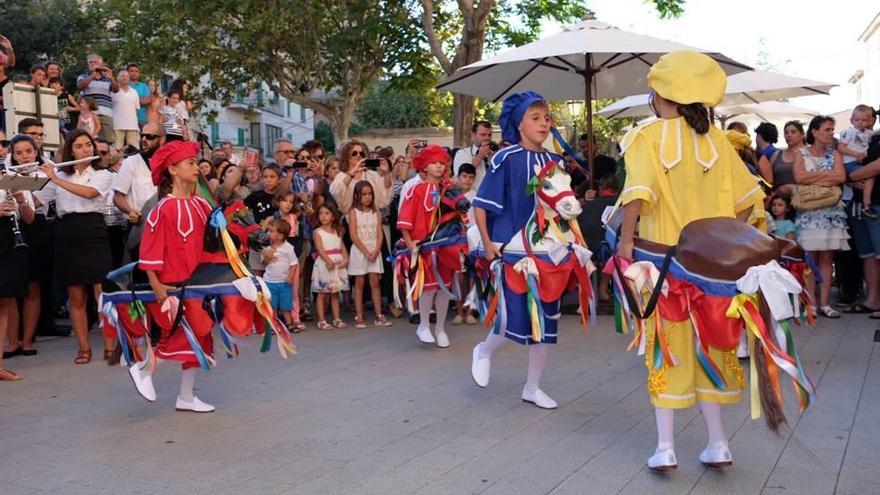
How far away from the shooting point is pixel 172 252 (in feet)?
20.2

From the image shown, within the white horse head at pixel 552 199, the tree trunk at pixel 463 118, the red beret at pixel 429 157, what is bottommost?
the white horse head at pixel 552 199

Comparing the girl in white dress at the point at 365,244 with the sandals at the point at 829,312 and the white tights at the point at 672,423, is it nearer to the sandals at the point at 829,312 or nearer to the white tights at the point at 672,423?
the sandals at the point at 829,312

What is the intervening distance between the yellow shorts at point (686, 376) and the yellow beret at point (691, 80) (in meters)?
1.09

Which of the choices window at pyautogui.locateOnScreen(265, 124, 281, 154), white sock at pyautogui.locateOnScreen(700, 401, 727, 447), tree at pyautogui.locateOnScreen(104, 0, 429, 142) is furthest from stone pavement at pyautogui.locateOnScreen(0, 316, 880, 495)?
window at pyautogui.locateOnScreen(265, 124, 281, 154)

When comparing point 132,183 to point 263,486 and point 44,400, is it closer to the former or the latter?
point 44,400

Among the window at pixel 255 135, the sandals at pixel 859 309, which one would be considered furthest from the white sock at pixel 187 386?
the window at pixel 255 135

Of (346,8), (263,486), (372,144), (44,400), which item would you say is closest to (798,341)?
(263,486)

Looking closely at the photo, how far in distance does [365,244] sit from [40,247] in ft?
10.8

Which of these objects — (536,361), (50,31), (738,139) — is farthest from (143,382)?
(50,31)

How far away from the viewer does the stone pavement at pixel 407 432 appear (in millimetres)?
4734

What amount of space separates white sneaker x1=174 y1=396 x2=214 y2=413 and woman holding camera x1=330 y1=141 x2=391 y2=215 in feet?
15.3

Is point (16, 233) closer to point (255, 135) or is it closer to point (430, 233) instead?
point (430, 233)

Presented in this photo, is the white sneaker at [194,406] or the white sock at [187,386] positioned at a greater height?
the white sock at [187,386]

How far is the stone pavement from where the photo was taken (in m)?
4.73
